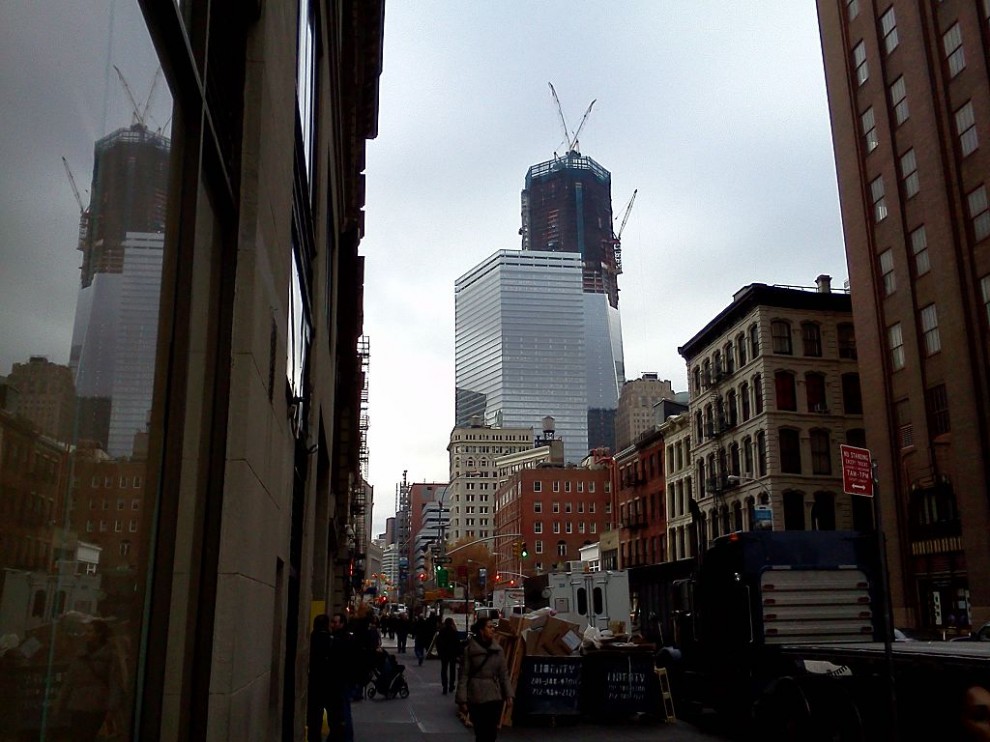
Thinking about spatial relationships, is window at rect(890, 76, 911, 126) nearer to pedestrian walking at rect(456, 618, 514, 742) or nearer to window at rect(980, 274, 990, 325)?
window at rect(980, 274, 990, 325)

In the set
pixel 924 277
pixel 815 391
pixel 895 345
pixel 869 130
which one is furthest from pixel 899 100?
pixel 815 391

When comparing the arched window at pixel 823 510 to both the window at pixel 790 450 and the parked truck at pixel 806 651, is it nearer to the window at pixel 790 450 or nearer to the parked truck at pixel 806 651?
Result: the window at pixel 790 450

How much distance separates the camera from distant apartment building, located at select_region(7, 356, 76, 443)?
8.87ft

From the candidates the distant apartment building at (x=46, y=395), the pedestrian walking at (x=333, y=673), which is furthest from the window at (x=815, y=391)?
the distant apartment building at (x=46, y=395)

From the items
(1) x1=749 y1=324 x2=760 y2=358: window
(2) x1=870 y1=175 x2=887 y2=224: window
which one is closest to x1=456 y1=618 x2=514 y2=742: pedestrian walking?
(2) x1=870 y1=175 x2=887 y2=224: window

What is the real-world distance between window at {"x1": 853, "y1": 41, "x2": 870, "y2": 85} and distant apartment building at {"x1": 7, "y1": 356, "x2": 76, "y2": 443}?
51795 millimetres

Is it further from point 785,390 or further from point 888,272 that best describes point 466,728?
point 785,390

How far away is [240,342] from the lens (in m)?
5.81

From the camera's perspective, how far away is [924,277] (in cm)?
4303

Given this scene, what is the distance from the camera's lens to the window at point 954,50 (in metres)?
41.0

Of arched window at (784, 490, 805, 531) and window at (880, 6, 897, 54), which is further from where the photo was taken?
arched window at (784, 490, 805, 531)

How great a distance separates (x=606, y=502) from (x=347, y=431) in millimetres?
97498

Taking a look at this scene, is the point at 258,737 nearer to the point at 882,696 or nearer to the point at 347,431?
the point at 882,696

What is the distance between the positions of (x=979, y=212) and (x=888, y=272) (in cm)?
703
